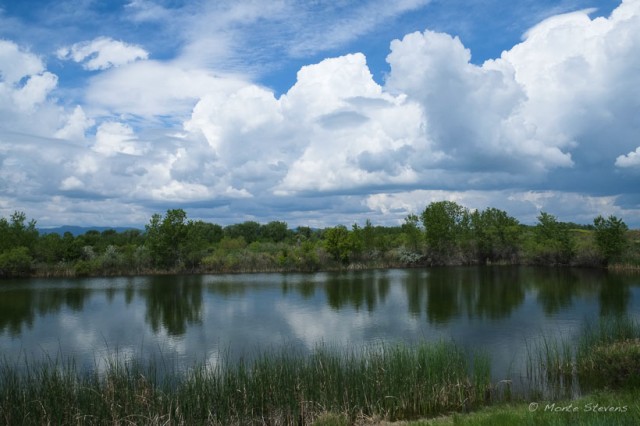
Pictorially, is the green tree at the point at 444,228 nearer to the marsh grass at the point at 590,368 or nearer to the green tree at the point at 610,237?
A: the green tree at the point at 610,237

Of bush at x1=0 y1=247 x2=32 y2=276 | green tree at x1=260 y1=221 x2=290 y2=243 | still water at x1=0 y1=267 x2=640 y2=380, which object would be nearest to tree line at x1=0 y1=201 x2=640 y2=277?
bush at x1=0 y1=247 x2=32 y2=276

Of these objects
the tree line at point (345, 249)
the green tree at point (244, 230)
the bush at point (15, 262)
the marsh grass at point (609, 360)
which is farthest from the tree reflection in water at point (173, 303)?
the green tree at point (244, 230)

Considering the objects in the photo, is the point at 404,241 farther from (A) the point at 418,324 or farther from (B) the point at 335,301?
(A) the point at 418,324

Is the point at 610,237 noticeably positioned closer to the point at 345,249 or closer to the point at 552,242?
the point at 552,242

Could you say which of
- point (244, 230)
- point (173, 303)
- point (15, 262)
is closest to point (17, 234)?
point (15, 262)

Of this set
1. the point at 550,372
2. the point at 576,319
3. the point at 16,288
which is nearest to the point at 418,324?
the point at 576,319

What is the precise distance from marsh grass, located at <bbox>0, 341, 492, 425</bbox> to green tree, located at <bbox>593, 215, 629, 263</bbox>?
176 feet

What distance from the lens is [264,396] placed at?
12.0 m

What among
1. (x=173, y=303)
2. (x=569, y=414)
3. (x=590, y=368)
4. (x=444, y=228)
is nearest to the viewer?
(x=569, y=414)

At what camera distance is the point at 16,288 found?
1822 inches

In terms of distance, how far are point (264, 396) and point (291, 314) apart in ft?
61.5

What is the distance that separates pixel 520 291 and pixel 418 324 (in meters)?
18.5

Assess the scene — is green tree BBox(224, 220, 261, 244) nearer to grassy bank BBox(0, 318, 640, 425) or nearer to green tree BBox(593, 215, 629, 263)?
green tree BBox(593, 215, 629, 263)

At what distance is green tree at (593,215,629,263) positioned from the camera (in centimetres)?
5675
